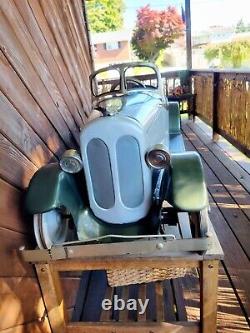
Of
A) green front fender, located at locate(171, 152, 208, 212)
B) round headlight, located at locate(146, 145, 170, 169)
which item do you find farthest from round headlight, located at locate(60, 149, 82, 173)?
green front fender, located at locate(171, 152, 208, 212)

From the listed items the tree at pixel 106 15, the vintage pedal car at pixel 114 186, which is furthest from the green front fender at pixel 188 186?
the tree at pixel 106 15

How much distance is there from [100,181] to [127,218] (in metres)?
0.23

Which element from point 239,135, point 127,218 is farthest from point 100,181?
point 239,135

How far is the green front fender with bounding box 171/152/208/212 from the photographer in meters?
1.30

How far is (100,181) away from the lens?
1.47 meters

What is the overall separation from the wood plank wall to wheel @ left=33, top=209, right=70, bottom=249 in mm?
105

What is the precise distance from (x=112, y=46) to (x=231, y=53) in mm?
7897

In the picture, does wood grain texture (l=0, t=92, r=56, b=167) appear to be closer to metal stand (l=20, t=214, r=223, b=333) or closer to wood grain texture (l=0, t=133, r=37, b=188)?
wood grain texture (l=0, t=133, r=37, b=188)

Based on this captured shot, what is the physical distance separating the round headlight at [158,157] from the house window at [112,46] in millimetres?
13118

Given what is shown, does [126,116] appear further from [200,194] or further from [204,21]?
[204,21]

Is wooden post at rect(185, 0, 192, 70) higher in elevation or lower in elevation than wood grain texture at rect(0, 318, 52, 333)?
higher

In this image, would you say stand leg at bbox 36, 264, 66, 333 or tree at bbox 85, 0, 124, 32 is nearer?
stand leg at bbox 36, 264, 66, 333

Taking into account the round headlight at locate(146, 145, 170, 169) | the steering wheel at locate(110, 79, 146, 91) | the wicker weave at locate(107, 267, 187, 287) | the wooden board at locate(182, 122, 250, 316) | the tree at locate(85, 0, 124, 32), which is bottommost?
the wooden board at locate(182, 122, 250, 316)

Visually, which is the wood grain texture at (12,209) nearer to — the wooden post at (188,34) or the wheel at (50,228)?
the wheel at (50,228)
